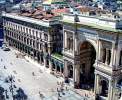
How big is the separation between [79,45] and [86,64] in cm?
813

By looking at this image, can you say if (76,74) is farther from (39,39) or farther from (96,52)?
(39,39)

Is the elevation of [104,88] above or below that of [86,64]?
below

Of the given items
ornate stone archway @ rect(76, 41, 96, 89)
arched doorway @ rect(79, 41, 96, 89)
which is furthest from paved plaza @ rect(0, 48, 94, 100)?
arched doorway @ rect(79, 41, 96, 89)

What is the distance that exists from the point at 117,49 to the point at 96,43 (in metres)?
7.20

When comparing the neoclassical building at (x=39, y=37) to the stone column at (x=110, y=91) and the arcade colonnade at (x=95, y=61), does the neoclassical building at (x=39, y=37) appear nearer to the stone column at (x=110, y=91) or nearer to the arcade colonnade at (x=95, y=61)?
the arcade colonnade at (x=95, y=61)

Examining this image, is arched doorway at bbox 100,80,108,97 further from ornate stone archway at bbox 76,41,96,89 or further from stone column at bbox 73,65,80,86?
stone column at bbox 73,65,80,86

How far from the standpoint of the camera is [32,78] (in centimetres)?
8556

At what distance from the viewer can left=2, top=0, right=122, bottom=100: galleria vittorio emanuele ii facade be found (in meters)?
63.4

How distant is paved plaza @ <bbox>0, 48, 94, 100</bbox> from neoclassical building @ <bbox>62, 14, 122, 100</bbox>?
6.01m

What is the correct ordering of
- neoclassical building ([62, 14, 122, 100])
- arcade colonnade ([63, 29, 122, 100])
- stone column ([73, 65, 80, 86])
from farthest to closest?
stone column ([73, 65, 80, 86]), arcade colonnade ([63, 29, 122, 100]), neoclassical building ([62, 14, 122, 100])

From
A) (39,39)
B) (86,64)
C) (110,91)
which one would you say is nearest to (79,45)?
(86,64)

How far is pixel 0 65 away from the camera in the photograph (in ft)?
327

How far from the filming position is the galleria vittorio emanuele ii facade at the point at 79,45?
208ft

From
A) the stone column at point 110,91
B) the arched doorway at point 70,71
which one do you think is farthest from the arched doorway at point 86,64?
the stone column at point 110,91
